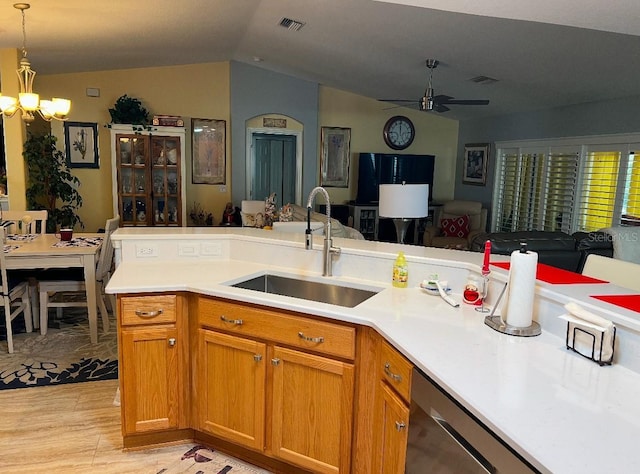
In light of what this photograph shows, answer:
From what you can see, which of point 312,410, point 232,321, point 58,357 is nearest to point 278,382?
point 312,410

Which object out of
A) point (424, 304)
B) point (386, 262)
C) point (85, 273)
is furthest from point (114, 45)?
point (424, 304)

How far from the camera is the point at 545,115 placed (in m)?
6.47

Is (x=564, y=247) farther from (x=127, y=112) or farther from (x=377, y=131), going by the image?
(x=127, y=112)

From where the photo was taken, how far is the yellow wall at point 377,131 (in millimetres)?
8164

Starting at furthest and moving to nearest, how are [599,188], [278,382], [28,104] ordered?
[599,188] < [28,104] < [278,382]

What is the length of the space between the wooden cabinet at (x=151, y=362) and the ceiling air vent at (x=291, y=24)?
370cm

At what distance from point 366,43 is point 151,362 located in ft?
13.6

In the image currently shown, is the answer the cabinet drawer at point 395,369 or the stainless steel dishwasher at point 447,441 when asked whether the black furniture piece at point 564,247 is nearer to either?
the cabinet drawer at point 395,369

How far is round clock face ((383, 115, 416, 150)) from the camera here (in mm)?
8398

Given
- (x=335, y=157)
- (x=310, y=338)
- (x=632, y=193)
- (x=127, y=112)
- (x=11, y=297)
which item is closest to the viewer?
(x=310, y=338)

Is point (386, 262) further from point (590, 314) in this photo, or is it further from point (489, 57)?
point (489, 57)

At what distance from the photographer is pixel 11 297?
3.65 m

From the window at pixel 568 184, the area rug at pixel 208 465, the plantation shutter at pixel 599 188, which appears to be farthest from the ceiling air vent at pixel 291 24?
the area rug at pixel 208 465

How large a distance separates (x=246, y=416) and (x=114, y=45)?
15.9 ft
